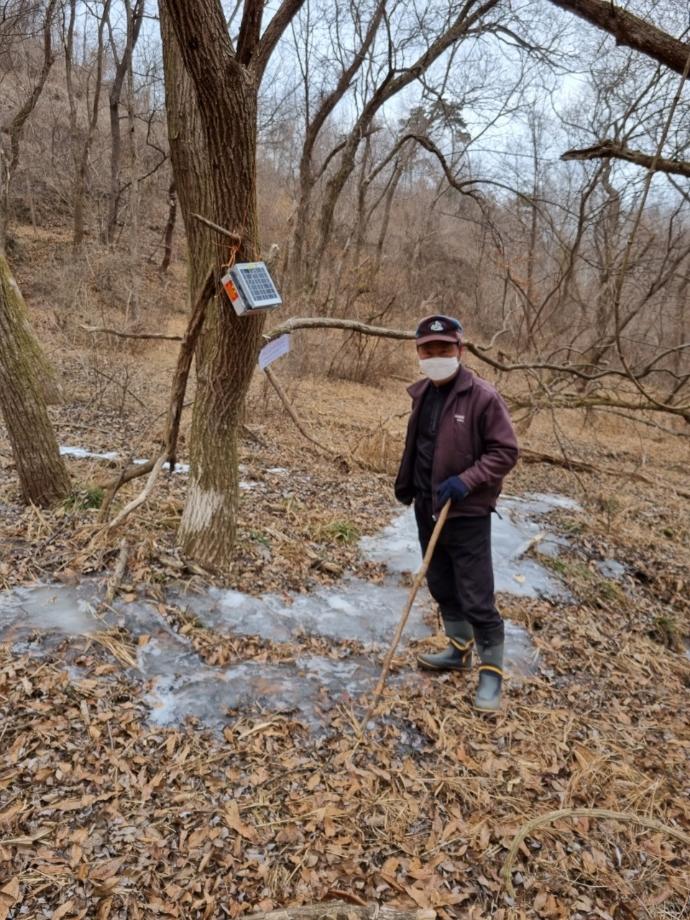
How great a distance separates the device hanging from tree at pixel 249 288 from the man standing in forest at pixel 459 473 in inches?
31.6

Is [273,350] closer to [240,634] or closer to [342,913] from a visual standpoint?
[240,634]

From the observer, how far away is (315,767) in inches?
98.8

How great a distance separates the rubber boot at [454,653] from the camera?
3322 millimetres

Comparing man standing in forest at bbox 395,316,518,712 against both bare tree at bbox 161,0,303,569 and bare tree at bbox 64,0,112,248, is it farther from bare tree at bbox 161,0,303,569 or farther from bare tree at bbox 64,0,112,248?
bare tree at bbox 64,0,112,248

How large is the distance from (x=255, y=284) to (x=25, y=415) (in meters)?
2.36

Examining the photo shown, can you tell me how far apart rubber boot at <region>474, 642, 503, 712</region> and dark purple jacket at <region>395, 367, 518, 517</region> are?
793 millimetres

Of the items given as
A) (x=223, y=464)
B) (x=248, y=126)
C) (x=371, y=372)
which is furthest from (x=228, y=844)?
(x=371, y=372)

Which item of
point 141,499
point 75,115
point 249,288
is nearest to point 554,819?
point 249,288

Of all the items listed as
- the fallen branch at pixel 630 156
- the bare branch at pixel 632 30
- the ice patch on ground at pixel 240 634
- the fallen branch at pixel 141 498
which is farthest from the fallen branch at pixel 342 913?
the fallen branch at pixel 630 156

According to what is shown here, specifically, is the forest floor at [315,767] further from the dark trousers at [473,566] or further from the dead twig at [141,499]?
the dark trousers at [473,566]

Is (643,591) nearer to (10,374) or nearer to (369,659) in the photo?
(369,659)

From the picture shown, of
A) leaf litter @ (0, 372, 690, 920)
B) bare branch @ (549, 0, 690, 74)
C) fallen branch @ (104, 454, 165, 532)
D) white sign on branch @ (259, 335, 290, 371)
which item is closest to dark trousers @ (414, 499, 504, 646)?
leaf litter @ (0, 372, 690, 920)

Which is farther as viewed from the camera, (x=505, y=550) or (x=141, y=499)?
(x=505, y=550)

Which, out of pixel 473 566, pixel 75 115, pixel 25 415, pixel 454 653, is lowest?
pixel 454 653
